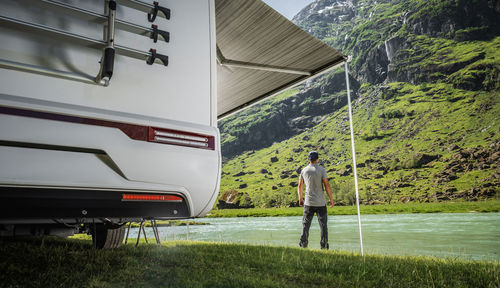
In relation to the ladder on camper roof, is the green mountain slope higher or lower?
higher

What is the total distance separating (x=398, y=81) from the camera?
108938 mm

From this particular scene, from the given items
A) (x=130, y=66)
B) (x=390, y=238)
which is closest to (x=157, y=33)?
(x=130, y=66)

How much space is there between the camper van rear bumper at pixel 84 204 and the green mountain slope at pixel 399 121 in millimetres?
81490

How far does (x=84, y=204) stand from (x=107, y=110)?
0.55 metres

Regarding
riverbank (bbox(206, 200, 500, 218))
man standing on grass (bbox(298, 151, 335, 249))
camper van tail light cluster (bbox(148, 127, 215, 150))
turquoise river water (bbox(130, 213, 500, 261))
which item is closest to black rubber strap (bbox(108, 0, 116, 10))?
camper van tail light cluster (bbox(148, 127, 215, 150))

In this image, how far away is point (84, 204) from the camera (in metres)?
1.81

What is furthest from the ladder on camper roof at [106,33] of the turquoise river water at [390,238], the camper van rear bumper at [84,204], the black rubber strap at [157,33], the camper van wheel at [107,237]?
the turquoise river water at [390,238]

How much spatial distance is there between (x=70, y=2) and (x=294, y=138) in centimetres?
11763

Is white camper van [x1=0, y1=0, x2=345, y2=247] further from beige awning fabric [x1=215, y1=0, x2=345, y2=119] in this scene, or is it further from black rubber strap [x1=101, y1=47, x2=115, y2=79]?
beige awning fabric [x1=215, y1=0, x2=345, y2=119]

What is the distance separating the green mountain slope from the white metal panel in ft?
267

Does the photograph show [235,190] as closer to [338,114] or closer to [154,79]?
[338,114]

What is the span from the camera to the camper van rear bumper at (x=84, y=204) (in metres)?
1.62

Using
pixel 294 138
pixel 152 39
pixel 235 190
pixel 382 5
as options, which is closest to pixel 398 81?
pixel 294 138

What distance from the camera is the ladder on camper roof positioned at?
5.59 feet
